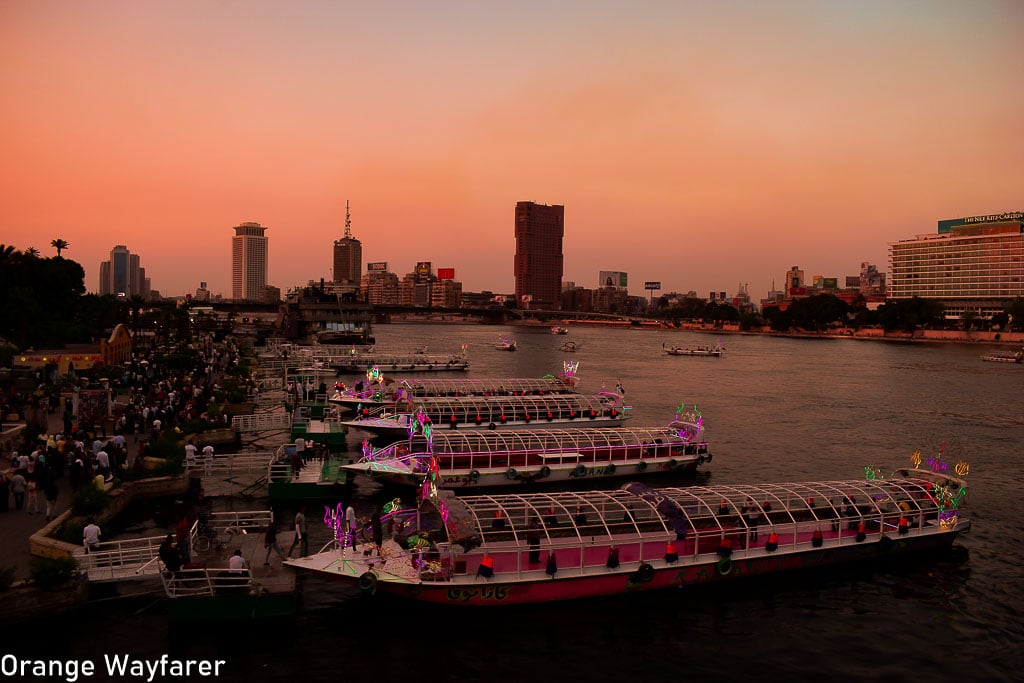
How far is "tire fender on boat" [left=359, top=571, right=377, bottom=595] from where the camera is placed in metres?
19.0

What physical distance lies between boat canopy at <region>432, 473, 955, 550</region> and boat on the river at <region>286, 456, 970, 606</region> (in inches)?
1.7

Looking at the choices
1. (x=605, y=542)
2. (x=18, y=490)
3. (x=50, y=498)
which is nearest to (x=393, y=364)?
(x=18, y=490)

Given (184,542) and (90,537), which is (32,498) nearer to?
(90,537)

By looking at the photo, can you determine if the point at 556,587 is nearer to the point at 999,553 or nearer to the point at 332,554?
the point at 332,554

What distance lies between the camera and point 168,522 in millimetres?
26500

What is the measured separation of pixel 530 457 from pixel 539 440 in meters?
1.29

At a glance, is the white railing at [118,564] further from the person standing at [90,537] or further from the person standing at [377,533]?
the person standing at [377,533]

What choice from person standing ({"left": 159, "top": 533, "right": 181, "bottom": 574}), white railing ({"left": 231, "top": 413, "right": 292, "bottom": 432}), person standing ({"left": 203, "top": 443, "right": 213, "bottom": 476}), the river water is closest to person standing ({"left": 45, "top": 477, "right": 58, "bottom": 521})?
the river water

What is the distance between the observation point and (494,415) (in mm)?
44656

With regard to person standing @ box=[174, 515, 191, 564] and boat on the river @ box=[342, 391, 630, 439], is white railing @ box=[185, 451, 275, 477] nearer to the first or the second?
boat on the river @ box=[342, 391, 630, 439]

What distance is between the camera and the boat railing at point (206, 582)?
1834 cm

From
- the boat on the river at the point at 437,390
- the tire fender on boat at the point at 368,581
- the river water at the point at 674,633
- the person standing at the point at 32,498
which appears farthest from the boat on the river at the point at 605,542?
the boat on the river at the point at 437,390

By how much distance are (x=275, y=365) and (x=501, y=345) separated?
71.5 meters

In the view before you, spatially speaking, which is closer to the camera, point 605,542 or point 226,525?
point 605,542
